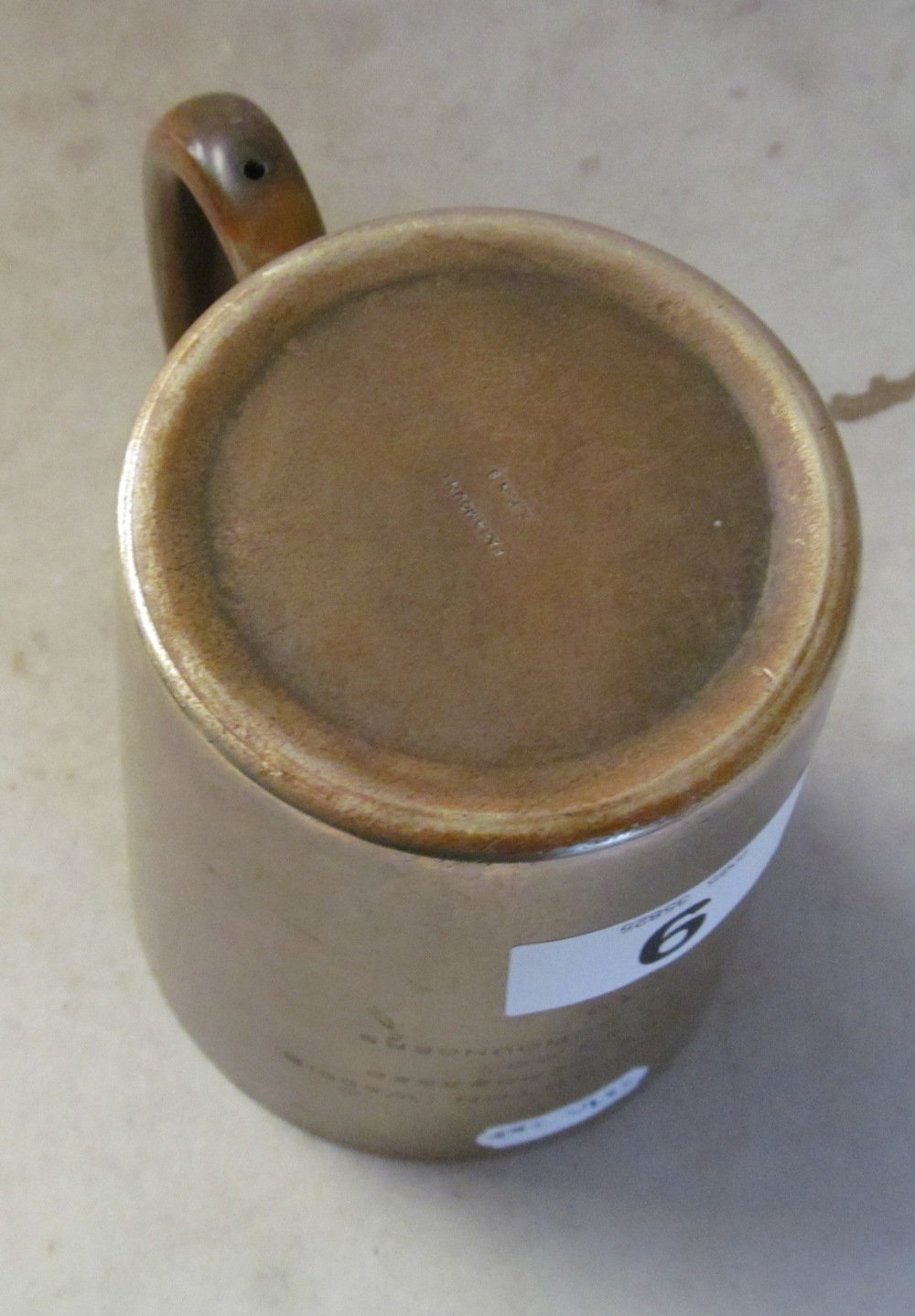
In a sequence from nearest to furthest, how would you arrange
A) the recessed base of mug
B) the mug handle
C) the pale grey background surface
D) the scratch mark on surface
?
the recessed base of mug
the mug handle
the pale grey background surface
the scratch mark on surface

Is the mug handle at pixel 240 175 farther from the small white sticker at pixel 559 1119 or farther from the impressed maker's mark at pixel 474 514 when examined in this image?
the small white sticker at pixel 559 1119

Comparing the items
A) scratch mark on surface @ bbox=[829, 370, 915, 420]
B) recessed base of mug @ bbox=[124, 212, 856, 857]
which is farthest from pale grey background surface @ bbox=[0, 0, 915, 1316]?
recessed base of mug @ bbox=[124, 212, 856, 857]

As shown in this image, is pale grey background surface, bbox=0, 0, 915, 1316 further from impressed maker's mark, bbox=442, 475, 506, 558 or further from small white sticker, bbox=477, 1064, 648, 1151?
impressed maker's mark, bbox=442, 475, 506, 558

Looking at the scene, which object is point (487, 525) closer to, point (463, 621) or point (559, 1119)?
point (463, 621)

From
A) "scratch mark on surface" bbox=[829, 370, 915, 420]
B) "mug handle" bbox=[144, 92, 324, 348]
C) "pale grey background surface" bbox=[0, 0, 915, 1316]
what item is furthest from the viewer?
"scratch mark on surface" bbox=[829, 370, 915, 420]

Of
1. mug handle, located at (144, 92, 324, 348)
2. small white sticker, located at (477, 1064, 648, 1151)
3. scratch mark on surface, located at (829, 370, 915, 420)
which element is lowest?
small white sticker, located at (477, 1064, 648, 1151)

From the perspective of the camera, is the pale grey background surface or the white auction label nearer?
the white auction label

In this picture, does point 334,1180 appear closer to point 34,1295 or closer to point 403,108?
point 34,1295
